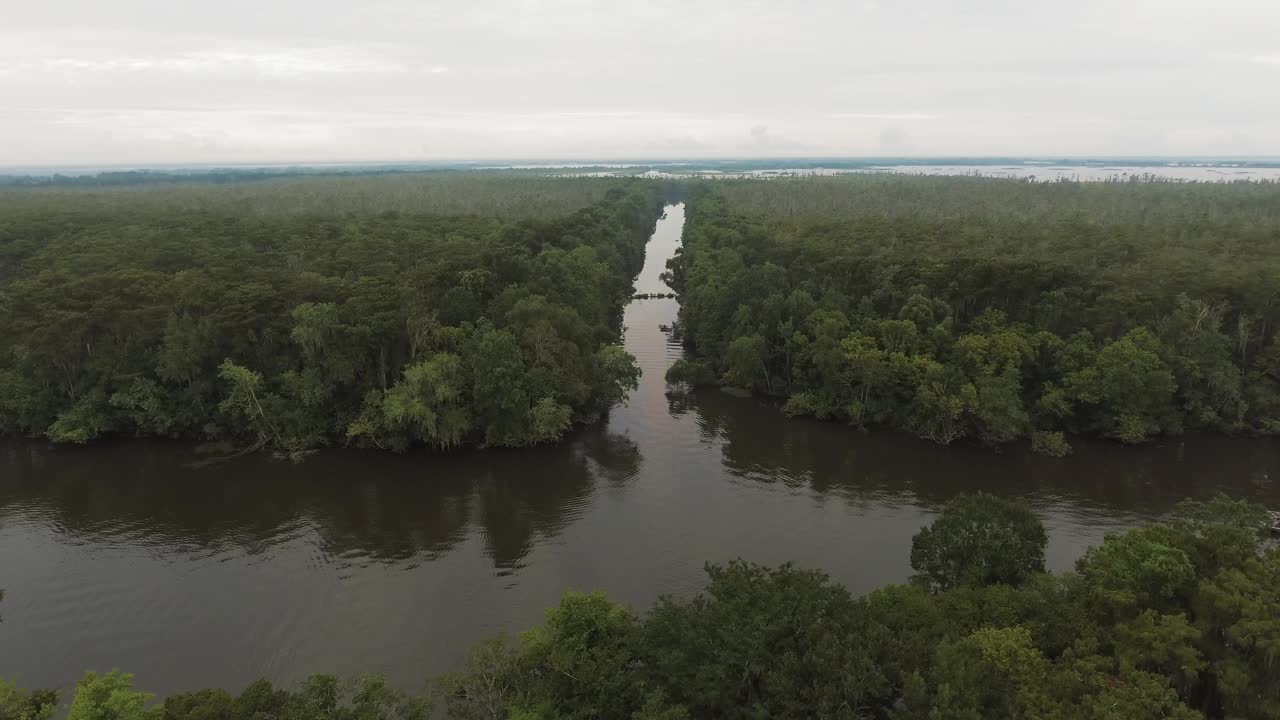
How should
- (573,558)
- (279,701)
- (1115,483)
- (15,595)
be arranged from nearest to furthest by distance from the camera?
1. (279,701)
2. (15,595)
3. (573,558)
4. (1115,483)

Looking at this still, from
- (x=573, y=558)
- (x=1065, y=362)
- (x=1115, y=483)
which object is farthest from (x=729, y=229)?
(x=573, y=558)

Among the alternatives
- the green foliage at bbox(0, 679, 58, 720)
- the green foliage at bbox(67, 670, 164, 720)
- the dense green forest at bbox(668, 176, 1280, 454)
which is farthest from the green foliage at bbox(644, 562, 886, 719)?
the dense green forest at bbox(668, 176, 1280, 454)

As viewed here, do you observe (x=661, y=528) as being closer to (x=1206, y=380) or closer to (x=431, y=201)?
(x=1206, y=380)

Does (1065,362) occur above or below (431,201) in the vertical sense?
below

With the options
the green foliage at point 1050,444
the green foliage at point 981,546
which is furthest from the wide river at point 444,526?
the green foliage at point 981,546

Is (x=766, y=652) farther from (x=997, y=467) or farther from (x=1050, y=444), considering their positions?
(x=1050, y=444)

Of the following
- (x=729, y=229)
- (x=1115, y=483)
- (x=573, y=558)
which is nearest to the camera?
(x=573, y=558)
